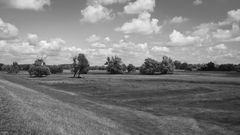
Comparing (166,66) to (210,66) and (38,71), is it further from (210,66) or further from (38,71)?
(38,71)

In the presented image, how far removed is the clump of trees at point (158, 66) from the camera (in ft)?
484

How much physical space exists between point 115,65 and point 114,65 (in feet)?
2.67

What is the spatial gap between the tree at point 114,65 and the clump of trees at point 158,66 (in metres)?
17.1

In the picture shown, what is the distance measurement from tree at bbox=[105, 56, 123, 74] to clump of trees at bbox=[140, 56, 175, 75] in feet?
56.0

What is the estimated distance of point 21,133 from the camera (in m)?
10.9

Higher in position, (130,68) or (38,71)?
(130,68)

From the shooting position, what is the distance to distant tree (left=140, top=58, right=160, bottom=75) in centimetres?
14888

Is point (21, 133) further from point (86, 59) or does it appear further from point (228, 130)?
point (86, 59)

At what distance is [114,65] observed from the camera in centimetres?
15350

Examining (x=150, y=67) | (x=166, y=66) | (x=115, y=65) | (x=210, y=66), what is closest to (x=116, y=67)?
(x=115, y=65)

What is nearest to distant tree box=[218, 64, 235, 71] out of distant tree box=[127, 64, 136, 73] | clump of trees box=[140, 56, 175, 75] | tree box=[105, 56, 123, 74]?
clump of trees box=[140, 56, 175, 75]

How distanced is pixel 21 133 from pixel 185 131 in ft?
55.1

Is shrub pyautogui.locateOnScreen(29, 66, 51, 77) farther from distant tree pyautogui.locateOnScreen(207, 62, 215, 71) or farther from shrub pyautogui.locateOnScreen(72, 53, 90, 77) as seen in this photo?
distant tree pyautogui.locateOnScreen(207, 62, 215, 71)

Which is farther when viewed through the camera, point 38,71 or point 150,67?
point 150,67
